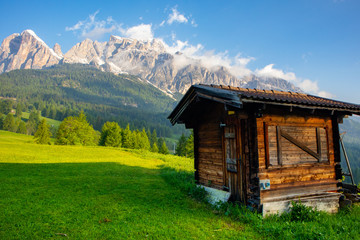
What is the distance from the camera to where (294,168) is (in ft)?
31.2

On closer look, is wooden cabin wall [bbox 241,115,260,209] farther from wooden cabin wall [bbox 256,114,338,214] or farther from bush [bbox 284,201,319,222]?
bush [bbox 284,201,319,222]

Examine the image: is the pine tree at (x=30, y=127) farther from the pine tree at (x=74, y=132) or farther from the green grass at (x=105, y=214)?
the green grass at (x=105, y=214)

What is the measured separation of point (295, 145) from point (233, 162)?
287 centimetres

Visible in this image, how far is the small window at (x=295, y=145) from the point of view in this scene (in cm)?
912

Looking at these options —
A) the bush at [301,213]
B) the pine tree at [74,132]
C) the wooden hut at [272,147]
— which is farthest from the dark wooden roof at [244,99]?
the pine tree at [74,132]

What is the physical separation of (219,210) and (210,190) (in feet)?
5.82

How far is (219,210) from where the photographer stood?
9.41 metres

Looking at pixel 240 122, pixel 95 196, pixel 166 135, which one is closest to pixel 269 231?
pixel 240 122

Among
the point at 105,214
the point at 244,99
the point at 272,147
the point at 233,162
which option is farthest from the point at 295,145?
the point at 105,214

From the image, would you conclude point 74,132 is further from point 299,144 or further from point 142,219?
point 299,144

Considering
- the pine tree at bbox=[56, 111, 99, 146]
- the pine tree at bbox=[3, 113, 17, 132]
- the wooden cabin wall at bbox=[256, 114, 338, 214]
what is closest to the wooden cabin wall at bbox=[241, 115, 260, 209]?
the wooden cabin wall at bbox=[256, 114, 338, 214]

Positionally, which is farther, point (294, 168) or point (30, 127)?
point (30, 127)

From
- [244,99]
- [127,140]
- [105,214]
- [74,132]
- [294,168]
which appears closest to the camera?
[244,99]

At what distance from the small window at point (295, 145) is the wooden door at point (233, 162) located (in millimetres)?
1189
